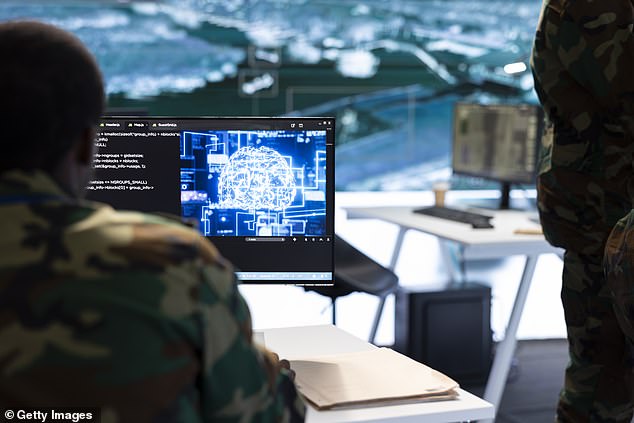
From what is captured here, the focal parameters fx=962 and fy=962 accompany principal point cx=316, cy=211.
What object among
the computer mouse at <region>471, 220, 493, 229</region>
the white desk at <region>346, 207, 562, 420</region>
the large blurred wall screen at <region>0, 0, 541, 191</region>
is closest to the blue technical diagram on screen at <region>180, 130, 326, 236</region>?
the white desk at <region>346, 207, 562, 420</region>

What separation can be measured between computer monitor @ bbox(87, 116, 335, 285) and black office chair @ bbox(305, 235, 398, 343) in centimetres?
171

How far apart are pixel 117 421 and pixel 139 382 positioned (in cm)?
4

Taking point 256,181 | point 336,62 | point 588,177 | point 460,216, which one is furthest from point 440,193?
point 336,62

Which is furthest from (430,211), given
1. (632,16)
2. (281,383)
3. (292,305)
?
(281,383)

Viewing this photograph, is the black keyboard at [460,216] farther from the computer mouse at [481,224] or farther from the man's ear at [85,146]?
the man's ear at [85,146]

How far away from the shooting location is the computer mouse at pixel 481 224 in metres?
3.76

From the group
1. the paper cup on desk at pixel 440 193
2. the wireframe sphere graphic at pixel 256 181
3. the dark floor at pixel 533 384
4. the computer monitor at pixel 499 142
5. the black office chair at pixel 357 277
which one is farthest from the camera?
the paper cup on desk at pixel 440 193

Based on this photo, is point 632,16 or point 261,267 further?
point 632,16

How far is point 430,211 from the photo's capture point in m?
4.18

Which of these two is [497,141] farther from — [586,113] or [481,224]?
[586,113]

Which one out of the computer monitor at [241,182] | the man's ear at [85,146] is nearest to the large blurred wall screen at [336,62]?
the computer monitor at [241,182]

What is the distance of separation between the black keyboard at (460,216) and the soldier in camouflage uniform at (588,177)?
4.13ft

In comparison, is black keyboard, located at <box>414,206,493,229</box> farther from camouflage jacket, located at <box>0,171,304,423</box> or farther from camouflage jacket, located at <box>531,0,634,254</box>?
camouflage jacket, located at <box>0,171,304,423</box>

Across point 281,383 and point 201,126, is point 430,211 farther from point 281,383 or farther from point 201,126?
point 281,383
